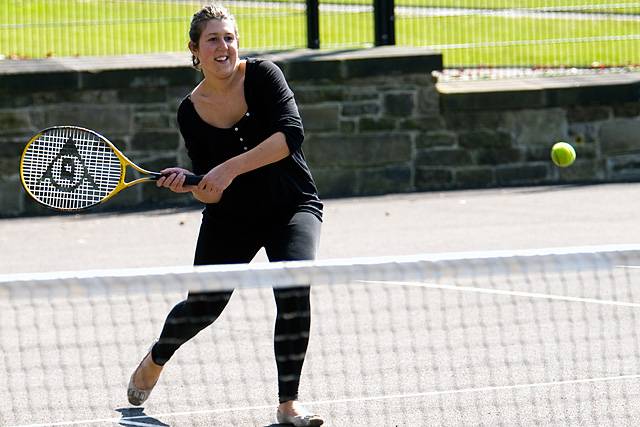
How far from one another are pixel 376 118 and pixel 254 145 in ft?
23.7

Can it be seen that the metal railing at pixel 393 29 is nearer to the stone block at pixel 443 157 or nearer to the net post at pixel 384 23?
the net post at pixel 384 23

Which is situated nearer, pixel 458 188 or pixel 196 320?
pixel 196 320

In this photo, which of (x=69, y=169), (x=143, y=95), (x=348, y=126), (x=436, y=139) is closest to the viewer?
(x=69, y=169)

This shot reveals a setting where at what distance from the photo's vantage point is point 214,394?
22.7 feet

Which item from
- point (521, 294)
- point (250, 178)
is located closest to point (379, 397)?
point (250, 178)

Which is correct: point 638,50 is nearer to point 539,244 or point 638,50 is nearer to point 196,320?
point 539,244

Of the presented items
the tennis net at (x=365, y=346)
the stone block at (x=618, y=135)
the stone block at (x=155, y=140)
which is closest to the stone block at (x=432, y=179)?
the stone block at (x=618, y=135)

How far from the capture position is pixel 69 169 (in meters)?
6.70

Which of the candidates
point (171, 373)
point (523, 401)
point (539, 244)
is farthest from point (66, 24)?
point (523, 401)

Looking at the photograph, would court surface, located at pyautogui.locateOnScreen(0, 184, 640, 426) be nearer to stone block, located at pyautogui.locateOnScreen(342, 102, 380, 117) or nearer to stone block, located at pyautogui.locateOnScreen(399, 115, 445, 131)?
stone block, located at pyautogui.locateOnScreen(399, 115, 445, 131)

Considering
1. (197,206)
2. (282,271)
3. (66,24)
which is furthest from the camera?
(66,24)

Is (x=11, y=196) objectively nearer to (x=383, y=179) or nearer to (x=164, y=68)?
(x=164, y=68)

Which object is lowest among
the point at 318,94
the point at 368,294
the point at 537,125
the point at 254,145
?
the point at 368,294

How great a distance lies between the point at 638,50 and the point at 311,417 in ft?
31.5
